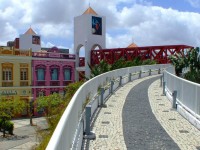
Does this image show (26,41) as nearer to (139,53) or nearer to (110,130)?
(139,53)

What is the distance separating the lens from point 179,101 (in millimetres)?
17375

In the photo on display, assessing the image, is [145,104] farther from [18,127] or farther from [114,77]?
[18,127]

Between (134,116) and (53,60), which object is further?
(53,60)

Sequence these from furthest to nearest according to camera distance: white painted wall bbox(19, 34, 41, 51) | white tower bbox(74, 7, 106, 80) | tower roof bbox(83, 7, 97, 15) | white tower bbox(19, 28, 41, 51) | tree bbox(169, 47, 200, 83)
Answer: white tower bbox(19, 28, 41, 51) → white painted wall bbox(19, 34, 41, 51) → tower roof bbox(83, 7, 97, 15) → white tower bbox(74, 7, 106, 80) → tree bbox(169, 47, 200, 83)

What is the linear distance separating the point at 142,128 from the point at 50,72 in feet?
135

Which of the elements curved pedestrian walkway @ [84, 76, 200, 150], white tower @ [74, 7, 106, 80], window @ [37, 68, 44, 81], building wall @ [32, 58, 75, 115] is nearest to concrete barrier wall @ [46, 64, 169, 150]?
curved pedestrian walkway @ [84, 76, 200, 150]

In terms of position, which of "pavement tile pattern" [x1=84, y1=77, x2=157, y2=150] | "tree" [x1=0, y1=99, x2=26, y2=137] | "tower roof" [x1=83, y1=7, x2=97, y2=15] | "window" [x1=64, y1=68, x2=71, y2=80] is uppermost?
"tower roof" [x1=83, y1=7, x2=97, y2=15]

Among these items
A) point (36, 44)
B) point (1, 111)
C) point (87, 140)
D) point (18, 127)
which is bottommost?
point (18, 127)

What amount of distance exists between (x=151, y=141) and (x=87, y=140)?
6.93ft

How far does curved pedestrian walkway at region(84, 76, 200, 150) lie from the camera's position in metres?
10.8

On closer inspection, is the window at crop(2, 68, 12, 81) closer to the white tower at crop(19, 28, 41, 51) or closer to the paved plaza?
the paved plaza

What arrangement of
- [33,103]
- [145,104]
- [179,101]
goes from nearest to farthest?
[179,101] < [145,104] < [33,103]

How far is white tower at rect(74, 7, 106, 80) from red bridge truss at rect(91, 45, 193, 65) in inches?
74.3

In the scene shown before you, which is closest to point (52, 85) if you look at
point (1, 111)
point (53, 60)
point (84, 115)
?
point (53, 60)
